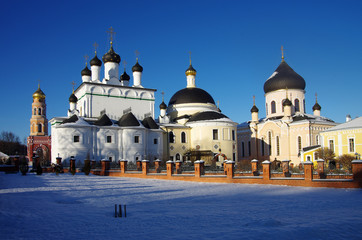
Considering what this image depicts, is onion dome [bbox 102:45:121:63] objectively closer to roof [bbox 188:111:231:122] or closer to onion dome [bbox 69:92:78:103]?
onion dome [bbox 69:92:78:103]

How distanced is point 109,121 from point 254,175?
18338 mm

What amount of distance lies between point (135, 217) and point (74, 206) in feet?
8.46

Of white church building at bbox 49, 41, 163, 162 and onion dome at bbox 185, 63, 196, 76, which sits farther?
onion dome at bbox 185, 63, 196, 76

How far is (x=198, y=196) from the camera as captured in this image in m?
12.7

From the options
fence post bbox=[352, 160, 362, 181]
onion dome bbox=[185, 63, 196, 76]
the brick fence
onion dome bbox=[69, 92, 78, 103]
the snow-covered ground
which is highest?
onion dome bbox=[185, 63, 196, 76]

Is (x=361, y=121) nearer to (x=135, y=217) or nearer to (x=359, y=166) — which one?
(x=359, y=166)

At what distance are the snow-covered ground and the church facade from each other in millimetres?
25242

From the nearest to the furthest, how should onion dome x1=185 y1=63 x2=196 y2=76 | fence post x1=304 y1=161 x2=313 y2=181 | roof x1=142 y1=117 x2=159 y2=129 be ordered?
fence post x1=304 y1=161 x2=313 y2=181 < roof x1=142 y1=117 x2=159 y2=129 < onion dome x1=185 y1=63 x2=196 y2=76

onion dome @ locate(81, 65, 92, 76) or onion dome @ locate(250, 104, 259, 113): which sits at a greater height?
onion dome @ locate(81, 65, 92, 76)

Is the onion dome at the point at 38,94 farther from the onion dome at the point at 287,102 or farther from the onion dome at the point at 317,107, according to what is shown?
the onion dome at the point at 317,107

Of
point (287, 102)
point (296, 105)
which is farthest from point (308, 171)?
point (296, 105)

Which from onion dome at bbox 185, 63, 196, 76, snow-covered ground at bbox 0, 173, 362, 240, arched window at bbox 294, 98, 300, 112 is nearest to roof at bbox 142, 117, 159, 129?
onion dome at bbox 185, 63, 196, 76

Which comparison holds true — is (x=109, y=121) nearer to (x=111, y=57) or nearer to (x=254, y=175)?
(x=111, y=57)

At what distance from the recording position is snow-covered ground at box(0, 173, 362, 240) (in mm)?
6789
